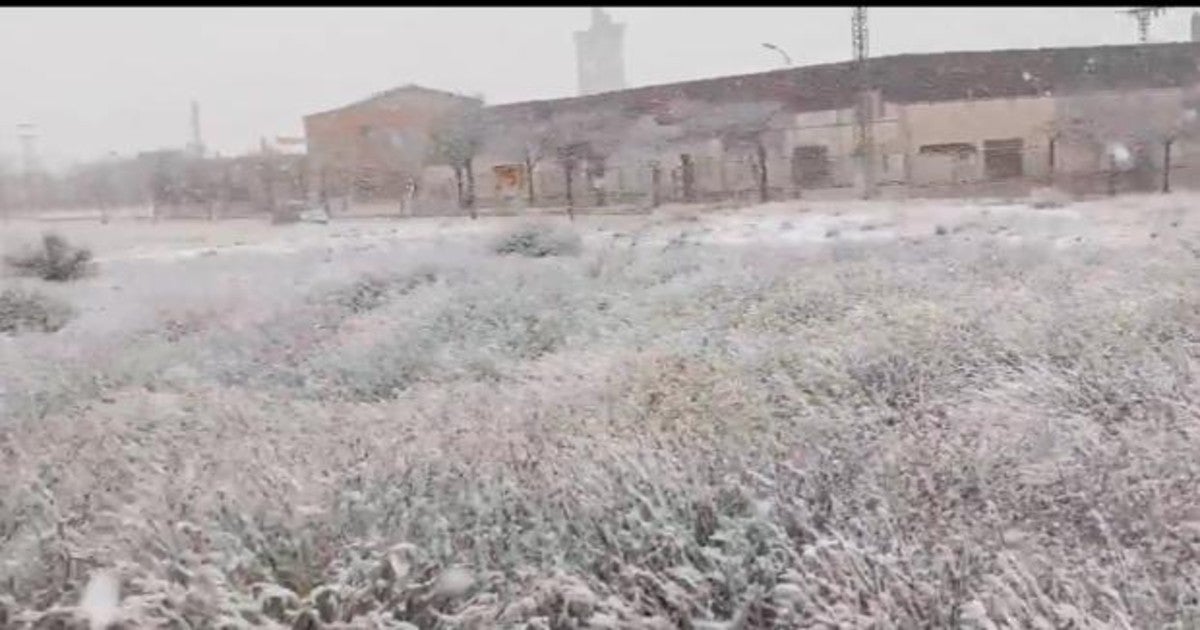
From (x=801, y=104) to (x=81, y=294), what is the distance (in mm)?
22104

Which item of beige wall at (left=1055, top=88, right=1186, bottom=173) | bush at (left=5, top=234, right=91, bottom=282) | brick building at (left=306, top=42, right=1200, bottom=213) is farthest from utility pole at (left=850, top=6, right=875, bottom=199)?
bush at (left=5, top=234, right=91, bottom=282)

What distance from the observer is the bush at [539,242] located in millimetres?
16422

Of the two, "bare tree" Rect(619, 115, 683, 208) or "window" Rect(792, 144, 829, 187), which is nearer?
"bare tree" Rect(619, 115, 683, 208)

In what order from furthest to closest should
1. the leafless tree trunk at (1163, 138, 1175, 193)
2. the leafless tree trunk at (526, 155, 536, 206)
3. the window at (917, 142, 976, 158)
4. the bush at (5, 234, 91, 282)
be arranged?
the window at (917, 142, 976, 158) < the leafless tree trunk at (1163, 138, 1175, 193) < the leafless tree trunk at (526, 155, 536, 206) < the bush at (5, 234, 91, 282)

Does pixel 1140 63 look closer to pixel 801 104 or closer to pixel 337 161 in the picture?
pixel 801 104

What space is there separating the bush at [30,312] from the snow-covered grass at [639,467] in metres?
2.37

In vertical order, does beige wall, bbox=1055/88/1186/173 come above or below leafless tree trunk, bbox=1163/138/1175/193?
above

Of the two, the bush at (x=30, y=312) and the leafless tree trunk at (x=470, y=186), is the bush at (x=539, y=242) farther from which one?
the bush at (x=30, y=312)

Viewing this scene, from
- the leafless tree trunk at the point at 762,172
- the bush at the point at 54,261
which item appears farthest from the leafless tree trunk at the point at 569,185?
the bush at the point at 54,261

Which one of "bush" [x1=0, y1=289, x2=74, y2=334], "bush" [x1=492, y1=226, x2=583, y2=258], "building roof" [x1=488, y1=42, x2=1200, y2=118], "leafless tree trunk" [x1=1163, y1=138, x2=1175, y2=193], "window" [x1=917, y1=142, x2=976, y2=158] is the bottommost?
"bush" [x1=0, y1=289, x2=74, y2=334]

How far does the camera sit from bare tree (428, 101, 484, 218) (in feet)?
71.6

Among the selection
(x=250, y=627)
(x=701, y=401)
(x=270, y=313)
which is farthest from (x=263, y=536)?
(x=270, y=313)

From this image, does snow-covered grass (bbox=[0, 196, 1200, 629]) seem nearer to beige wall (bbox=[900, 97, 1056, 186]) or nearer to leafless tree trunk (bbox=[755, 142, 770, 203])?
leafless tree trunk (bbox=[755, 142, 770, 203])

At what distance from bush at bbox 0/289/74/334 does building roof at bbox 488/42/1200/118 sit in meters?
18.4
